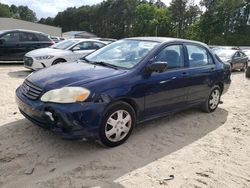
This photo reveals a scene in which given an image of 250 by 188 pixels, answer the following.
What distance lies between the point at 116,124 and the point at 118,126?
6 centimetres

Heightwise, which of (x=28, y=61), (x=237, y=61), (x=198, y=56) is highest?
(x=198, y=56)

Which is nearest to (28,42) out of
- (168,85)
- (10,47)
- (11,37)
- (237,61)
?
(11,37)

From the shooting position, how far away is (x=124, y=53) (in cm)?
498

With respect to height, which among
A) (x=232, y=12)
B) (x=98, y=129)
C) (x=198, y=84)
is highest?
(x=232, y=12)

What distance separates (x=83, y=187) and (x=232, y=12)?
214 feet

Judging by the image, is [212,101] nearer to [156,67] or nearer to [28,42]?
[156,67]

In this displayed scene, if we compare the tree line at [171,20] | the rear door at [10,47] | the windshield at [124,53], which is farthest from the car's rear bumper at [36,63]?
the tree line at [171,20]

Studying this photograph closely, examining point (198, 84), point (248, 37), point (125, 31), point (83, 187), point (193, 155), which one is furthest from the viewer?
point (125, 31)

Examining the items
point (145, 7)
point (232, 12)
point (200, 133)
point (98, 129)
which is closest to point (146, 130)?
point (200, 133)

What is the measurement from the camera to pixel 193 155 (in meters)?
4.23

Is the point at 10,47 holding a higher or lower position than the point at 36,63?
higher

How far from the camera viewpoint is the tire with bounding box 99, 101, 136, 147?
4.05 metres

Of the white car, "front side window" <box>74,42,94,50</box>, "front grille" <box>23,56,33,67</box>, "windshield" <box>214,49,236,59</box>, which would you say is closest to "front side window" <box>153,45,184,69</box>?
the white car

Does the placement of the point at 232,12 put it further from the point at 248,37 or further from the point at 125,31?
the point at 125,31
